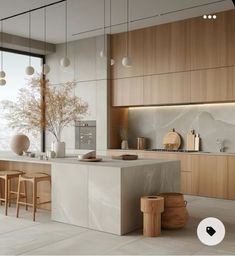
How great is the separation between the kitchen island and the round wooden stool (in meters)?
0.24

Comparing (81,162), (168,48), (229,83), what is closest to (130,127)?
(168,48)

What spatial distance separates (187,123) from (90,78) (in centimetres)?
235

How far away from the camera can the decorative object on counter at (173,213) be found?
13.9 ft

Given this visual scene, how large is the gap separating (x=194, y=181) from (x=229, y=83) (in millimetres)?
1816

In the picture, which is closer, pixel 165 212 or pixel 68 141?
pixel 165 212

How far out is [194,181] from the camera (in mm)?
6547

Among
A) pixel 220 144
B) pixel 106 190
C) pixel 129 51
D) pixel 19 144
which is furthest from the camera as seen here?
pixel 129 51

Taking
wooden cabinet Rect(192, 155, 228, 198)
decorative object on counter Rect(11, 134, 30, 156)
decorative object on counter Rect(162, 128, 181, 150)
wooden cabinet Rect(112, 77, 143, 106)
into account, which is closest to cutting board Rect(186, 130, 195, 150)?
decorative object on counter Rect(162, 128, 181, 150)

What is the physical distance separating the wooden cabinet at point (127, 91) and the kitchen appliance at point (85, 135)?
0.77m

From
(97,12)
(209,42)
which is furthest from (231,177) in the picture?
(97,12)

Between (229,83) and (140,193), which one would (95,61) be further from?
(140,193)

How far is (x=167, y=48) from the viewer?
23.0ft

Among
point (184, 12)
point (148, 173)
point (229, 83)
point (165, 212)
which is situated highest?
point (184, 12)

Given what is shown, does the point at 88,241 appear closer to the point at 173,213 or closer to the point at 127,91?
the point at 173,213
